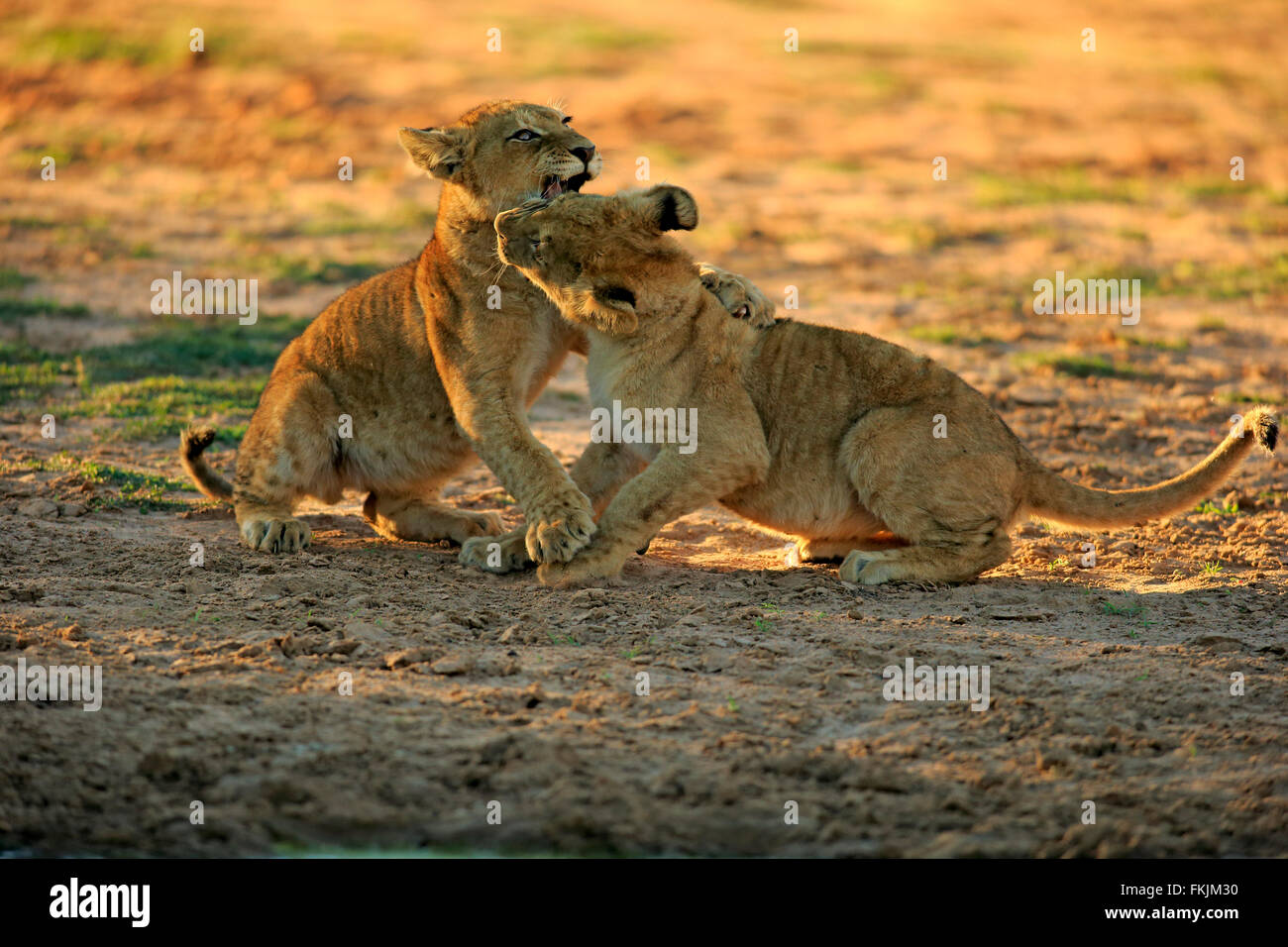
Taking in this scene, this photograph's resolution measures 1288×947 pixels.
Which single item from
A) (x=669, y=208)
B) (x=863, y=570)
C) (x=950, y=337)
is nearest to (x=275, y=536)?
(x=669, y=208)

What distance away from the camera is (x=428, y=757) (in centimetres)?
421

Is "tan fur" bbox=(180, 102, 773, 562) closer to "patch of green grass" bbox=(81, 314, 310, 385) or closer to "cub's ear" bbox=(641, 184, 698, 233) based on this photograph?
"cub's ear" bbox=(641, 184, 698, 233)

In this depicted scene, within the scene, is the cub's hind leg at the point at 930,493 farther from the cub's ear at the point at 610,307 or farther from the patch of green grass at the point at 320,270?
the patch of green grass at the point at 320,270

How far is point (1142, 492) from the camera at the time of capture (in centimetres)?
602

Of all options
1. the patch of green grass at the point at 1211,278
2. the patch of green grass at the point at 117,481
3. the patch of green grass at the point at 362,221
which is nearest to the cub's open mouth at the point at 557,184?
the patch of green grass at the point at 117,481

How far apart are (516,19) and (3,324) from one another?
12.8 metres

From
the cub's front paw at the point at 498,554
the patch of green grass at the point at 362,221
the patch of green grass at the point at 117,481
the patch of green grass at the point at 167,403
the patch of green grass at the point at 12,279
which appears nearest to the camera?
the cub's front paw at the point at 498,554

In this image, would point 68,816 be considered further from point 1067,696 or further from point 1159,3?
point 1159,3

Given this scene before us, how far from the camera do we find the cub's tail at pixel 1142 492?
19.0 feet

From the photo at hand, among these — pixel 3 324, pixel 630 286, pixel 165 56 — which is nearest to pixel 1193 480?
pixel 630 286

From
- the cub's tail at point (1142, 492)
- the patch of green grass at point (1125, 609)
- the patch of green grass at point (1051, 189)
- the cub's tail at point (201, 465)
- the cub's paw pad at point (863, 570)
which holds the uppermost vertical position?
the patch of green grass at point (1051, 189)

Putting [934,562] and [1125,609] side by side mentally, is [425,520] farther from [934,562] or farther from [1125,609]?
[1125,609]

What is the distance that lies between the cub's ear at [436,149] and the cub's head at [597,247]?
52 cm
